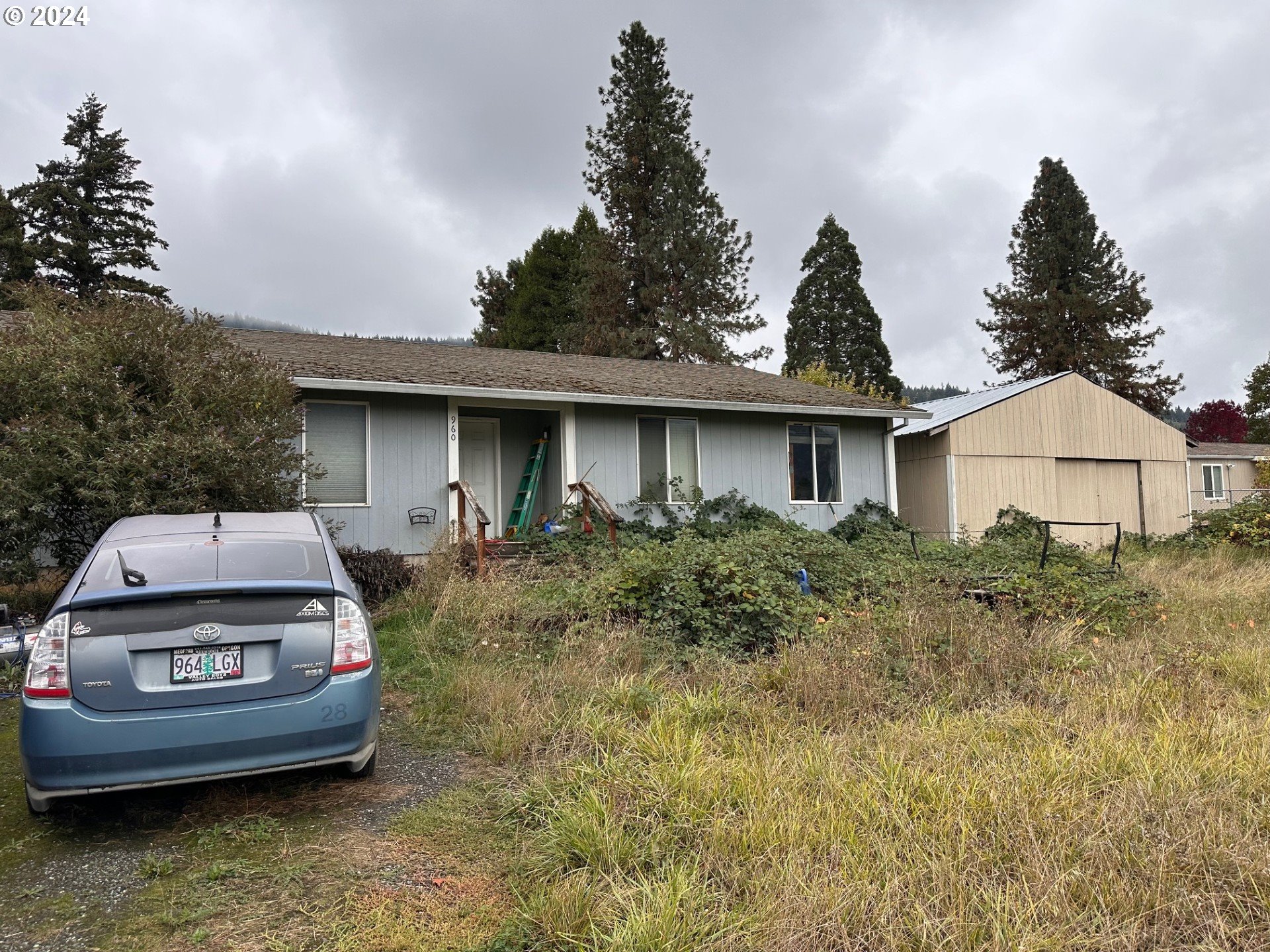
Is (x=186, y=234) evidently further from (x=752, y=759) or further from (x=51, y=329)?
(x=752, y=759)

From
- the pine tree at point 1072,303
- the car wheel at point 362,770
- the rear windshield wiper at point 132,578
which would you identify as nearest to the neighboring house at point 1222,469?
the pine tree at point 1072,303

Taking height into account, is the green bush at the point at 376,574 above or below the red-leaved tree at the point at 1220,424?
below

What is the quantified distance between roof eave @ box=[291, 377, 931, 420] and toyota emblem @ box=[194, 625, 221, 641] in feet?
21.8

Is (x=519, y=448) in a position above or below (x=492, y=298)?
below

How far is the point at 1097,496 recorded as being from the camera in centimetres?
1739

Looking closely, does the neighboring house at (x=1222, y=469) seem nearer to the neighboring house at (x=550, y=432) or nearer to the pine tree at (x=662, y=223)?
the pine tree at (x=662, y=223)

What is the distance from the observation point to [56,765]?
2965mm

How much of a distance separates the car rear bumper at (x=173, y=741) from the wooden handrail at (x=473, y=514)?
531cm

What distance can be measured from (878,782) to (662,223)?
2646 cm

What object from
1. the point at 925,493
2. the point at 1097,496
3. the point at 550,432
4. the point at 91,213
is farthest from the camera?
the point at 91,213

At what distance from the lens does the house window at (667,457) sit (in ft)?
40.4

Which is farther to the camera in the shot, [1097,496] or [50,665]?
[1097,496]

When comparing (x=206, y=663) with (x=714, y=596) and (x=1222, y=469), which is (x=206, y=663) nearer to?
(x=714, y=596)

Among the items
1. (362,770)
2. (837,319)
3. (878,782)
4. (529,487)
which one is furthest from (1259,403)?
(362,770)
